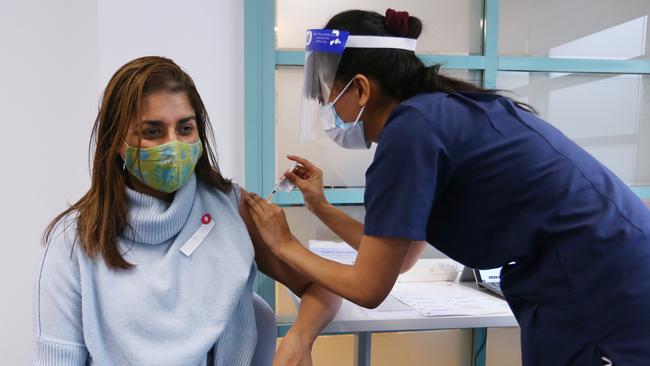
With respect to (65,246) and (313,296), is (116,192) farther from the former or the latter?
(313,296)

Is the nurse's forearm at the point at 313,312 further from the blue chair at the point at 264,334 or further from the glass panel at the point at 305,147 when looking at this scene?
the glass panel at the point at 305,147

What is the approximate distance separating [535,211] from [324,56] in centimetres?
60

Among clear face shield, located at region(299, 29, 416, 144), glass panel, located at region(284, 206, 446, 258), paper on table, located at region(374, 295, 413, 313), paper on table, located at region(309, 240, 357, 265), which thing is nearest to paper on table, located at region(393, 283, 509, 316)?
paper on table, located at region(374, 295, 413, 313)

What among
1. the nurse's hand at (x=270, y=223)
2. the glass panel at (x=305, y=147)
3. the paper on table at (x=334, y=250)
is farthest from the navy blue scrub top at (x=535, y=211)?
the glass panel at (x=305, y=147)

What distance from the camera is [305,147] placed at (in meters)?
2.03

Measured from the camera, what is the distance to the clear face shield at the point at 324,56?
1.04 meters

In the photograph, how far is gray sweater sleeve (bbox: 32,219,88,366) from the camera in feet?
3.20

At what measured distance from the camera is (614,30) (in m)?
2.24

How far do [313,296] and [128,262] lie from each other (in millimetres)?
503

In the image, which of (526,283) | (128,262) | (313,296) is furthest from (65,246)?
(526,283)

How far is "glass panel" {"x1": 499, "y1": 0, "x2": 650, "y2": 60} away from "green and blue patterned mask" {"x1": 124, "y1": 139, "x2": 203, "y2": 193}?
5.49ft

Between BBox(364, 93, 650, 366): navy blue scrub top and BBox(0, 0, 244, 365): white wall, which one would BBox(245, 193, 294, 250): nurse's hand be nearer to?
BBox(364, 93, 650, 366): navy blue scrub top

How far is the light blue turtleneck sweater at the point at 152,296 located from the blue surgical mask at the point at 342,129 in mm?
367

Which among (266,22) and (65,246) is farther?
(266,22)
